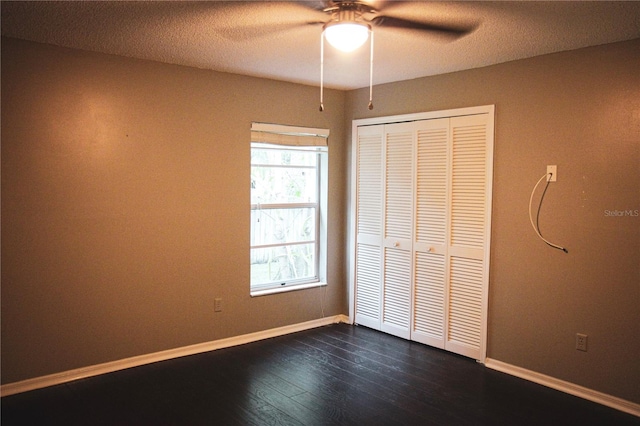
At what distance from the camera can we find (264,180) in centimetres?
459

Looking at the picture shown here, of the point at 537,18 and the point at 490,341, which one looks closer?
the point at 537,18

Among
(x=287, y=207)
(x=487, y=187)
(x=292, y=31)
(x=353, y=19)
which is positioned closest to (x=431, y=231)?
(x=487, y=187)

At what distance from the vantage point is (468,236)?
402 centimetres

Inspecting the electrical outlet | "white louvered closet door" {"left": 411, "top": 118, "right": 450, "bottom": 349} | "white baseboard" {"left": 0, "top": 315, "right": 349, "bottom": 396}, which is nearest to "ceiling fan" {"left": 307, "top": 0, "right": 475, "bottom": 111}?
"white louvered closet door" {"left": 411, "top": 118, "right": 450, "bottom": 349}

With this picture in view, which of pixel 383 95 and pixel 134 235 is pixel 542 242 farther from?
pixel 134 235

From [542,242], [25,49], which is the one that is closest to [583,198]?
[542,242]

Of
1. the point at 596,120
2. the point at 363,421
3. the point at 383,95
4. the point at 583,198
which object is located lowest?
the point at 363,421

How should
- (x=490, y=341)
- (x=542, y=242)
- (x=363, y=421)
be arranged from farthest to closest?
(x=490, y=341) → (x=542, y=242) → (x=363, y=421)

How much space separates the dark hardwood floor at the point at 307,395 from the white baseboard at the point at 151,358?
0.07 m

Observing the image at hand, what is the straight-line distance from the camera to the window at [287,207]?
14.9 ft

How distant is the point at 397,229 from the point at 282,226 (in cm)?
106

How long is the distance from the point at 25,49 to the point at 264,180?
2058mm

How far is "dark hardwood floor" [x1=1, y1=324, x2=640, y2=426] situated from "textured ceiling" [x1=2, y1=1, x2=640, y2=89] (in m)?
2.26

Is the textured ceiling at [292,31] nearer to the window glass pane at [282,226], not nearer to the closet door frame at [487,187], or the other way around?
the closet door frame at [487,187]
